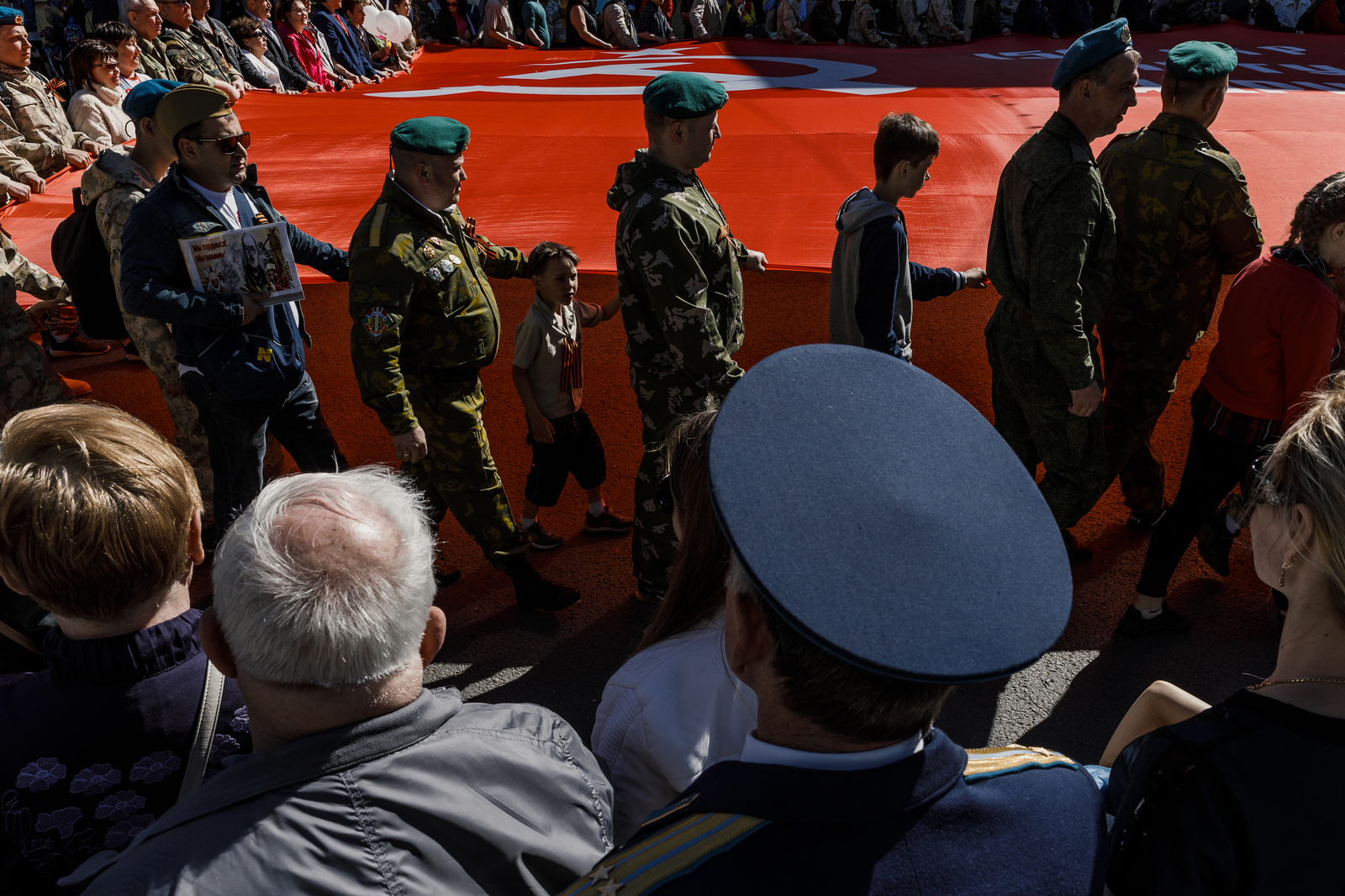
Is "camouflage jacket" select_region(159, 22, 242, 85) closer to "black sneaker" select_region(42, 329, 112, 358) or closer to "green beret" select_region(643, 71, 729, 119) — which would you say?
"black sneaker" select_region(42, 329, 112, 358)

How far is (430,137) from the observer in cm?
279

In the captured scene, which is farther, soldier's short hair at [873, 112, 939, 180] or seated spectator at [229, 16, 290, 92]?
seated spectator at [229, 16, 290, 92]

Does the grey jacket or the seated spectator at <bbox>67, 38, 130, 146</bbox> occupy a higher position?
the seated spectator at <bbox>67, 38, 130, 146</bbox>

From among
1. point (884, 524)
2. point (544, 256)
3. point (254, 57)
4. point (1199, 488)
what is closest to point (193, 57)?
point (254, 57)

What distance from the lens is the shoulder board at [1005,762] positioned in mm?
915

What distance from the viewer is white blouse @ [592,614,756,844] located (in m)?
1.32

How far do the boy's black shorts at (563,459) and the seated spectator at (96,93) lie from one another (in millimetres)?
3739

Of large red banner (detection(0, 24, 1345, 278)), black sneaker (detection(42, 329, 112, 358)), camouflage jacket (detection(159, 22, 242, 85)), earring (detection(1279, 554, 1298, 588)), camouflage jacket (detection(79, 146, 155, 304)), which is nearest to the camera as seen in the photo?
earring (detection(1279, 554, 1298, 588))

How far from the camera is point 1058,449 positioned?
3164 millimetres

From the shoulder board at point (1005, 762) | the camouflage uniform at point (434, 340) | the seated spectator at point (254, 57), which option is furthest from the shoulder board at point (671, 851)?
the seated spectator at point (254, 57)

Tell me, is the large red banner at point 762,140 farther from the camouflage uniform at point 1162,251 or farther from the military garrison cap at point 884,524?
the military garrison cap at point 884,524

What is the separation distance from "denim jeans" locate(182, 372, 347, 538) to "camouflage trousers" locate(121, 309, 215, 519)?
1.40ft

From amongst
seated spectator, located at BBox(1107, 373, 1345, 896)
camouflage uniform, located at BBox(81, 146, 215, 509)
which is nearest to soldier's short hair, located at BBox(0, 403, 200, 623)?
seated spectator, located at BBox(1107, 373, 1345, 896)

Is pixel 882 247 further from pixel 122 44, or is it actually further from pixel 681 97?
pixel 122 44
